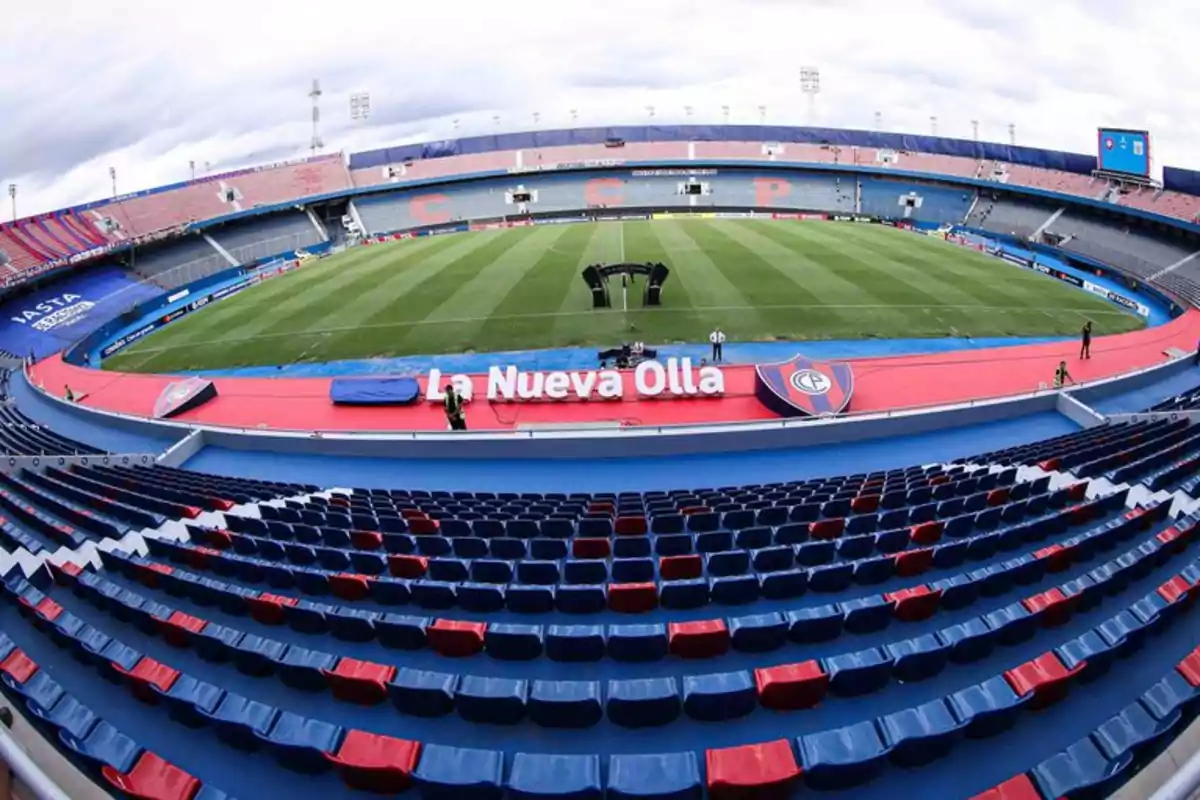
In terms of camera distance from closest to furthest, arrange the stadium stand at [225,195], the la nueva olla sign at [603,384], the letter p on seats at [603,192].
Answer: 1. the la nueva olla sign at [603,384]
2. the stadium stand at [225,195]
3. the letter p on seats at [603,192]

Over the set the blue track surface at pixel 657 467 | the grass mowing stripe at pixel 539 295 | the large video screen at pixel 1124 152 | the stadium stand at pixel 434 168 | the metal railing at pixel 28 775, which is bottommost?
the blue track surface at pixel 657 467

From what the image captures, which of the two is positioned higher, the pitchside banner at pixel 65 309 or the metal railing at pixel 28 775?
the pitchside banner at pixel 65 309

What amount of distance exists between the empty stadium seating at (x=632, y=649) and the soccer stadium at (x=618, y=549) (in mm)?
39

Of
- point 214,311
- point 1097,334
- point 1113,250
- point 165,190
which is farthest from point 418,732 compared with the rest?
point 165,190

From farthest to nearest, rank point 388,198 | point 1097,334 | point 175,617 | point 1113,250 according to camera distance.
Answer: point 388,198 < point 1113,250 < point 1097,334 < point 175,617

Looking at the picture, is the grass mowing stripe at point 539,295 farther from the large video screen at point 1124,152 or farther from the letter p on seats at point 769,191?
the large video screen at point 1124,152

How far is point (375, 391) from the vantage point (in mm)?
20719

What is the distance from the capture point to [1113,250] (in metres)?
45.4

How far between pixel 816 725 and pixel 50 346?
46.0 m

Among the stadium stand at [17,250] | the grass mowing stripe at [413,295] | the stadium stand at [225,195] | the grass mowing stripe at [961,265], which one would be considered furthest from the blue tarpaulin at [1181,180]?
the stadium stand at [17,250]

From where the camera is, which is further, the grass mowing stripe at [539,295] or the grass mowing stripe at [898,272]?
the grass mowing stripe at [898,272]

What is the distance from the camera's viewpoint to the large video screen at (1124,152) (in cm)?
4731

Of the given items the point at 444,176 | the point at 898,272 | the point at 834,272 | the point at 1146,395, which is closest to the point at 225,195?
the point at 444,176

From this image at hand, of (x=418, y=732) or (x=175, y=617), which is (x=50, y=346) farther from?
(x=418, y=732)
